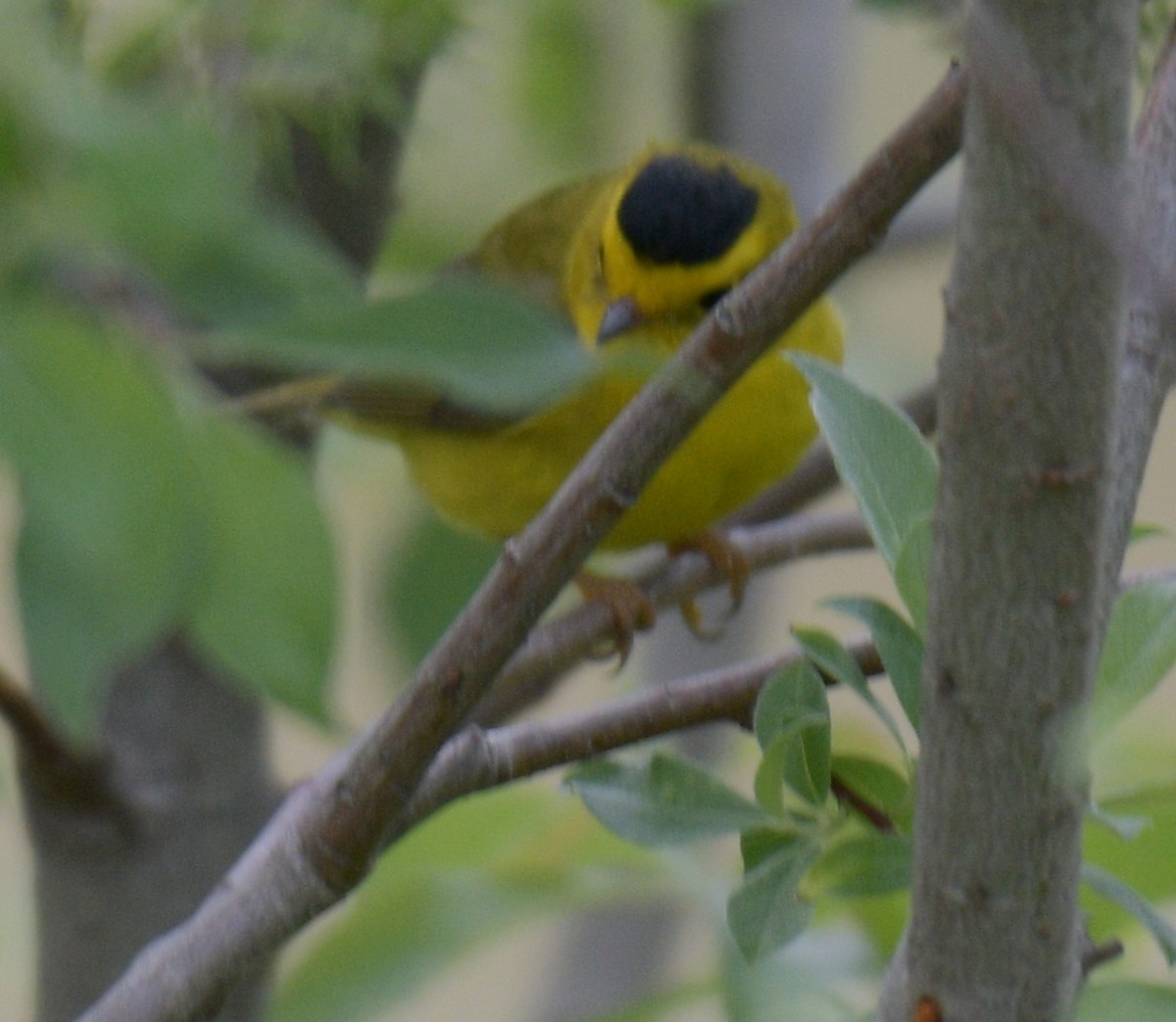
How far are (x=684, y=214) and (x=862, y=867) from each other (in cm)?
106

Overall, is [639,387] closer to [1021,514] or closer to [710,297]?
[710,297]

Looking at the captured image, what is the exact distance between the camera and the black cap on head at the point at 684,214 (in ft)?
5.37

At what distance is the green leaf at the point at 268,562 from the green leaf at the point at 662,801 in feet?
0.60

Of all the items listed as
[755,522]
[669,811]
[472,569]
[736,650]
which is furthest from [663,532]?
[669,811]

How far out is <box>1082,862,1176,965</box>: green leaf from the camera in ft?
2.12

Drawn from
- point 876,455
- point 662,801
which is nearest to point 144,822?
point 662,801

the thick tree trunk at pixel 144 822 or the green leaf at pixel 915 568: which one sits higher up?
the green leaf at pixel 915 568

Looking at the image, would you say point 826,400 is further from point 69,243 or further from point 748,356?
point 69,243

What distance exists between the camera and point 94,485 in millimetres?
461

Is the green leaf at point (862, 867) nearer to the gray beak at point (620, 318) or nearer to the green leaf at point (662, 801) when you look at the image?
the green leaf at point (662, 801)

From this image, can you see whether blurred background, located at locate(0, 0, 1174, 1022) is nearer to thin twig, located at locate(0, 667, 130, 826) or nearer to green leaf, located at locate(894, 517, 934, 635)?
thin twig, located at locate(0, 667, 130, 826)

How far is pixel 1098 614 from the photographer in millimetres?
526

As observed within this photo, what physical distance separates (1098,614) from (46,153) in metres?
0.32

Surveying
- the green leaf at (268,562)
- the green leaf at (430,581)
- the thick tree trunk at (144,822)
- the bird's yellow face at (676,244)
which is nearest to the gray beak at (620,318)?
the bird's yellow face at (676,244)
